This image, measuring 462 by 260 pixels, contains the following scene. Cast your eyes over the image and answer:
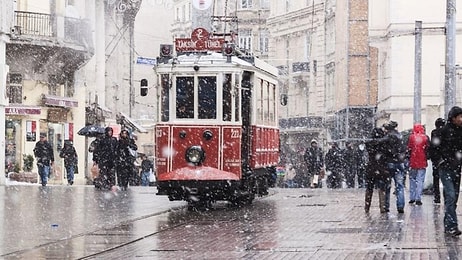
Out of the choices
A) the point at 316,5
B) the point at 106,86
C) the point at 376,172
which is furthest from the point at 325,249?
the point at 316,5

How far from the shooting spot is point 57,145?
45.6 metres

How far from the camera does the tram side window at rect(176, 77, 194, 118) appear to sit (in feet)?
74.4

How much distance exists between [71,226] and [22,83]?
2480 centimetres

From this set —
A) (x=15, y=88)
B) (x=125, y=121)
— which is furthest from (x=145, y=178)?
(x=125, y=121)

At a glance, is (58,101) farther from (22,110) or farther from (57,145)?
(22,110)

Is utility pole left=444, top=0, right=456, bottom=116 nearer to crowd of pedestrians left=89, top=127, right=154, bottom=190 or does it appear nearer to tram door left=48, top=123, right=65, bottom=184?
crowd of pedestrians left=89, top=127, right=154, bottom=190

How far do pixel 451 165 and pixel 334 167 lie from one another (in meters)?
21.2

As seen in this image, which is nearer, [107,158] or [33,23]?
[107,158]

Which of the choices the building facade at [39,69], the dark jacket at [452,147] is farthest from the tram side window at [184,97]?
the building facade at [39,69]

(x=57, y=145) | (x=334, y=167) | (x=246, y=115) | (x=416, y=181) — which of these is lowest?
(x=334, y=167)

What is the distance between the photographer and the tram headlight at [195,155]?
73.0 ft

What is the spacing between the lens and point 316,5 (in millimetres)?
70062

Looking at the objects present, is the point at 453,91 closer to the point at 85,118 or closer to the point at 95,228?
the point at 95,228

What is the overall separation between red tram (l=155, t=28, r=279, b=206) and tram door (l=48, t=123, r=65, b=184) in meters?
22.4
